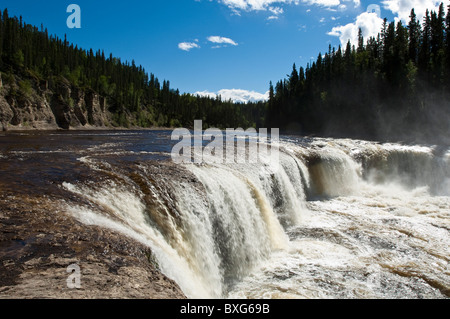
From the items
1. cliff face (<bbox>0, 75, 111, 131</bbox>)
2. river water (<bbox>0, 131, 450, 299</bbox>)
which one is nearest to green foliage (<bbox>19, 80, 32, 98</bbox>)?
cliff face (<bbox>0, 75, 111, 131</bbox>)

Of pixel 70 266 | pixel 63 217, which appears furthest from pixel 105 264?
pixel 63 217

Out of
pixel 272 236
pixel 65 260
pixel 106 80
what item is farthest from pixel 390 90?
pixel 106 80

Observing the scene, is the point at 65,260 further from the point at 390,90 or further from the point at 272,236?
the point at 390,90

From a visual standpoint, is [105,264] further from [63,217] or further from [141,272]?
[63,217]

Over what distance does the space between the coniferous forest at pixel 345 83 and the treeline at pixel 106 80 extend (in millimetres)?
320

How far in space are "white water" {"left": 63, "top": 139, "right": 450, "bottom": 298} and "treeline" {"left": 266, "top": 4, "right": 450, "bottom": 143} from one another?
105 ft

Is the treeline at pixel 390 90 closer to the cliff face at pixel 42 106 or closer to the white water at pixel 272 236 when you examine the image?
the white water at pixel 272 236

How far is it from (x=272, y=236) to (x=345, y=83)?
6401 centimetres

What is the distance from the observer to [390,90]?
50.4 m

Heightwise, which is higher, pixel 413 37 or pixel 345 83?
pixel 413 37

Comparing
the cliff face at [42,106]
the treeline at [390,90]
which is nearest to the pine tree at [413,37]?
the treeline at [390,90]

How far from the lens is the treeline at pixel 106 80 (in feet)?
170

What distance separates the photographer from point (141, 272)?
4137mm
